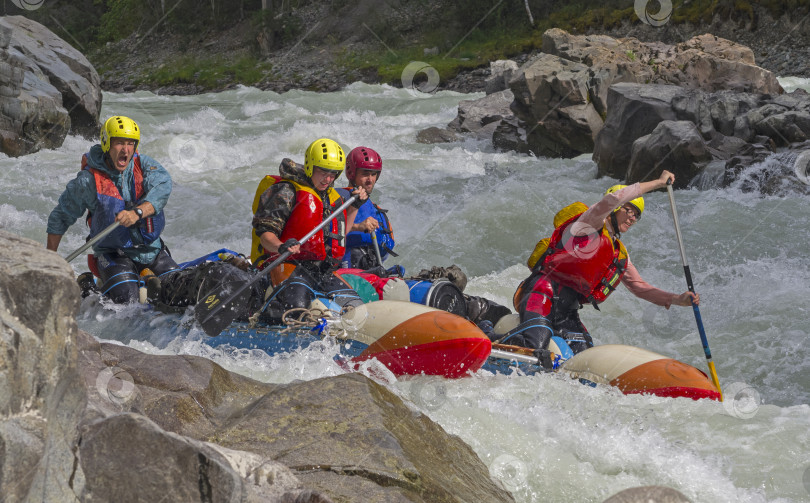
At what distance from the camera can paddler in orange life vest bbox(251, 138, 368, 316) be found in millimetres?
5816

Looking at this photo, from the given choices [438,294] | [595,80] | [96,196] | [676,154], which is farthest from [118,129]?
[595,80]

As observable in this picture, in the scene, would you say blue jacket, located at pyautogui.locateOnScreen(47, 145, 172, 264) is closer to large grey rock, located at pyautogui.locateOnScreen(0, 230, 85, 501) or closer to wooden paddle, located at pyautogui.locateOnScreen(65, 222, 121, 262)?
wooden paddle, located at pyautogui.locateOnScreen(65, 222, 121, 262)

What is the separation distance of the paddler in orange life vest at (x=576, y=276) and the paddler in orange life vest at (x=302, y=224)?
4.17 ft

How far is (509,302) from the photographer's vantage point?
335 inches

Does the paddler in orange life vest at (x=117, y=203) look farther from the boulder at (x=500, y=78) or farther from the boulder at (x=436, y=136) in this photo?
the boulder at (x=500, y=78)

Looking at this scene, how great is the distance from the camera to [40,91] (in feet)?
45.8

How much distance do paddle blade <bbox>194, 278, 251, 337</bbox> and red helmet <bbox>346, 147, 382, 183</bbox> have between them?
1553 millimetres

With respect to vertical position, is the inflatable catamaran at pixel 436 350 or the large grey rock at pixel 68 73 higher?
the large grey rock at pixel 68 73

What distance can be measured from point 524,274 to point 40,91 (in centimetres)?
931

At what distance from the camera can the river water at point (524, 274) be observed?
13.7 ft

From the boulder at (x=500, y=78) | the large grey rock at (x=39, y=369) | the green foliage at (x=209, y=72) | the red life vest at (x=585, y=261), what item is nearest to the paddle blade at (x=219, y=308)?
the red life vest at (x=585, y=261)

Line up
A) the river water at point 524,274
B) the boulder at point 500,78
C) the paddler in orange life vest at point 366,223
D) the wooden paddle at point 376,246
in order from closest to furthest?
the river water at point 524,274
the paddler in orange life vest at point 366,223
the wooden paddle at point 376,246
the boulder at point 500,78

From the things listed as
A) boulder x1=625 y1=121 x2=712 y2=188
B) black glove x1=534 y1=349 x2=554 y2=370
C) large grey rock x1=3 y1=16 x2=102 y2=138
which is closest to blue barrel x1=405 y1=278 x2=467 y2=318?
black glove x1=534 y1=349 x2=554 y2=370

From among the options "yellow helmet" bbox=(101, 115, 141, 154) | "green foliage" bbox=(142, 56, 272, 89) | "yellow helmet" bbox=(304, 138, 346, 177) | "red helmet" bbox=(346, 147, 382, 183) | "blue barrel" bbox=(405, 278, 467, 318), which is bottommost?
"green foliage" bbox=(142, 56, 272, 89)
